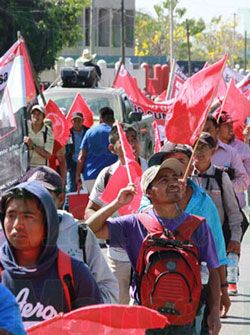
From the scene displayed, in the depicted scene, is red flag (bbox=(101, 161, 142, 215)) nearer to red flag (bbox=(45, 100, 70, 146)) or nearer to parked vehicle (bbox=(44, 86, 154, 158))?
red flag (bbox=(45, 100, 70, 146))

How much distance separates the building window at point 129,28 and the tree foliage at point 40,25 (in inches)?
1239

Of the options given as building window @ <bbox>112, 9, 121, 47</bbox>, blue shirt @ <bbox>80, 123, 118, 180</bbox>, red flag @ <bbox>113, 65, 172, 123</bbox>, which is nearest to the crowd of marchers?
blue shirt @ <bbox>80, 123, 118, 180</bbox>

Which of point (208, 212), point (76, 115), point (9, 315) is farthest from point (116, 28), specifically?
point (9, 315)

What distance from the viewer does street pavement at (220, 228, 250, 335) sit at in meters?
8.48

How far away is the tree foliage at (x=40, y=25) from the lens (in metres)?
47.4

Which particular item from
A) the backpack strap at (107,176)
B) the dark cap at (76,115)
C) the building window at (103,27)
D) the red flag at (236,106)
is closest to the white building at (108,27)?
the building window at (103,27)

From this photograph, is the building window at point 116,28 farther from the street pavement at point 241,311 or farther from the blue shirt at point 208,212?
the blue shirt at point 208,212

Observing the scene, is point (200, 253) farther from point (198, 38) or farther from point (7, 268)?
point (198, 38)

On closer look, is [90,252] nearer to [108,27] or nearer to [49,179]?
[49,179]

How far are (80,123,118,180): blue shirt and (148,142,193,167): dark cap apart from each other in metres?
5.83

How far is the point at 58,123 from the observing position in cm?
1430

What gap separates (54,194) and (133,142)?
452 cm

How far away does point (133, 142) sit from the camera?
9.66 meters

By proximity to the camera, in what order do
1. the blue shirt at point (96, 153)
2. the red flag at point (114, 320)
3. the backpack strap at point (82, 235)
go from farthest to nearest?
the blue shirt at point (96, 153) < the backpack strap at point (82, 235) < the red flag at point (114, 320)
